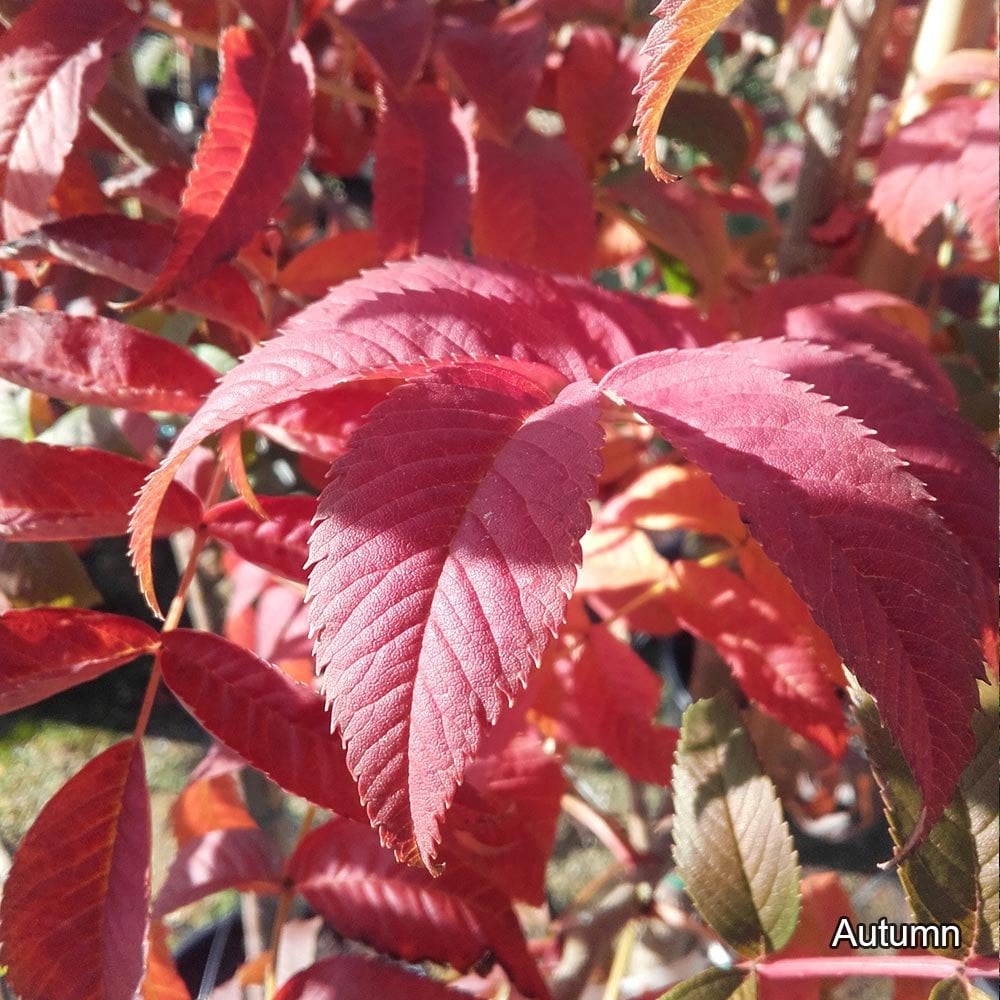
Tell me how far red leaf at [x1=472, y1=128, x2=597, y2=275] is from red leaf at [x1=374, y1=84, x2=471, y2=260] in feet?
0.09

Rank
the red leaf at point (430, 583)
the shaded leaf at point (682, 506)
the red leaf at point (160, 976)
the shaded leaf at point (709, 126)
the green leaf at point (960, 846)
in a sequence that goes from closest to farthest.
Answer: the red leaf at point (430, 583) < the green leaf at point (960, 846) < the red leaf at point (160, 976) < the shaded leaf at point (682, 506) < the shaded leaf at point (709, 126)

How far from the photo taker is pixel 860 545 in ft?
0.98

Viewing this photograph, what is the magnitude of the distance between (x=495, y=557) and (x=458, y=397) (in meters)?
0.07

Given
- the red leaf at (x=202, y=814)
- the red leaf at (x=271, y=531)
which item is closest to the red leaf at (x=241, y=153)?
the red leaf at (x=271, y=531)

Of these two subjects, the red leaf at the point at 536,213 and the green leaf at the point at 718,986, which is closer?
the green leaf at the point at 718,986

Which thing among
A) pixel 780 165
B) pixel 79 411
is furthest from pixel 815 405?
pixel 780 165

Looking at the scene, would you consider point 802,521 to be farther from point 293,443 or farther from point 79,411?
point 79,411

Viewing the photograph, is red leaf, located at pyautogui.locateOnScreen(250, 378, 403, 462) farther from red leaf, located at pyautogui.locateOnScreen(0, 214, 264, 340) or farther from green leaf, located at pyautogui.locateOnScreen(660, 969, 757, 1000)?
green leaf, located at pyautogui.locateOnScreen(660, 969, 757, 1000)

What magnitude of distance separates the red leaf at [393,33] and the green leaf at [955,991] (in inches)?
21.4

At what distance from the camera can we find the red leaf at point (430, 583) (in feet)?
0.90

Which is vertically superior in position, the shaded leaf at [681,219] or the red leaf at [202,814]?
the shaded leaf at [681,219]

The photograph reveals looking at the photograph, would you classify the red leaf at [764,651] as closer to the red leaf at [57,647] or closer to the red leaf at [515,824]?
the red leaf at [515,824]

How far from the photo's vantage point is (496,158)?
0.58 metres

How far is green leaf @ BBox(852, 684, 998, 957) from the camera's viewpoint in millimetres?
379
